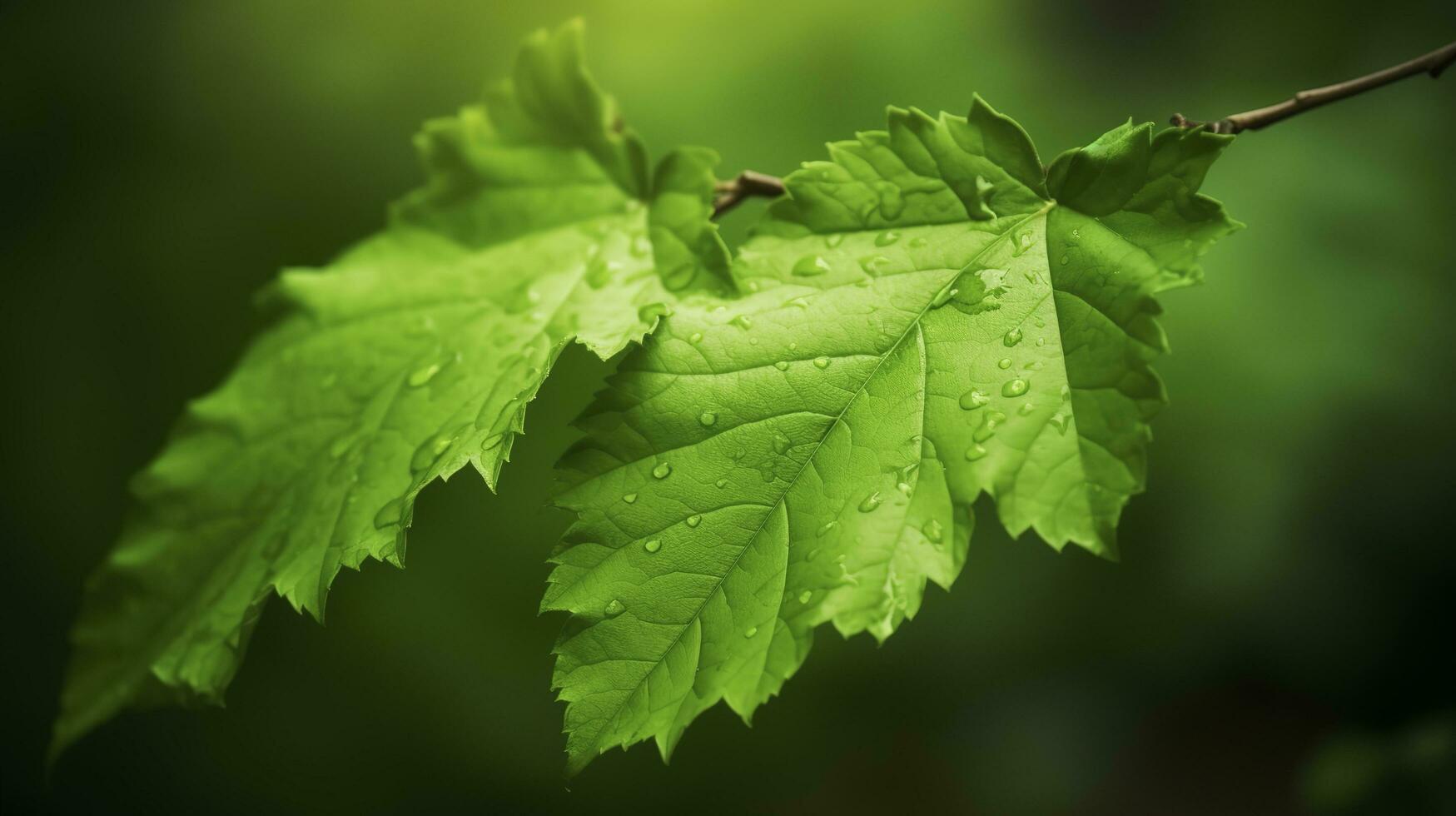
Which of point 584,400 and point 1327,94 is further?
point 584,400

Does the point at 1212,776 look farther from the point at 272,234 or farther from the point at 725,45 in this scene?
the point at 272,234

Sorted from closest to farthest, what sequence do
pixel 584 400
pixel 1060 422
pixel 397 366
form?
1. pixel 1060 422
2. pixel 397 366
3. pixel 584 400

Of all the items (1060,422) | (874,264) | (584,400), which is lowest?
(584,400)

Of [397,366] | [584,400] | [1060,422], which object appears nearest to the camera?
[1060,422]

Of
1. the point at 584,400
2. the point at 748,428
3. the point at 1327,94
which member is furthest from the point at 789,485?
the point at 584,400

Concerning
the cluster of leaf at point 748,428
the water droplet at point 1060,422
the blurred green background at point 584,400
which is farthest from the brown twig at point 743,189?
the blurred green background at point 584,400

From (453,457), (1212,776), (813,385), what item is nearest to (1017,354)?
(813,385)

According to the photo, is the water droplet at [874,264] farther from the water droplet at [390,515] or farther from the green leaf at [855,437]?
the water droplet at [390,515]

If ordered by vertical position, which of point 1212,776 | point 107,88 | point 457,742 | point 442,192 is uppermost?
point 107,88

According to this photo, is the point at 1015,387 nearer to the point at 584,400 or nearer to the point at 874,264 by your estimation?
the point at 874,264
